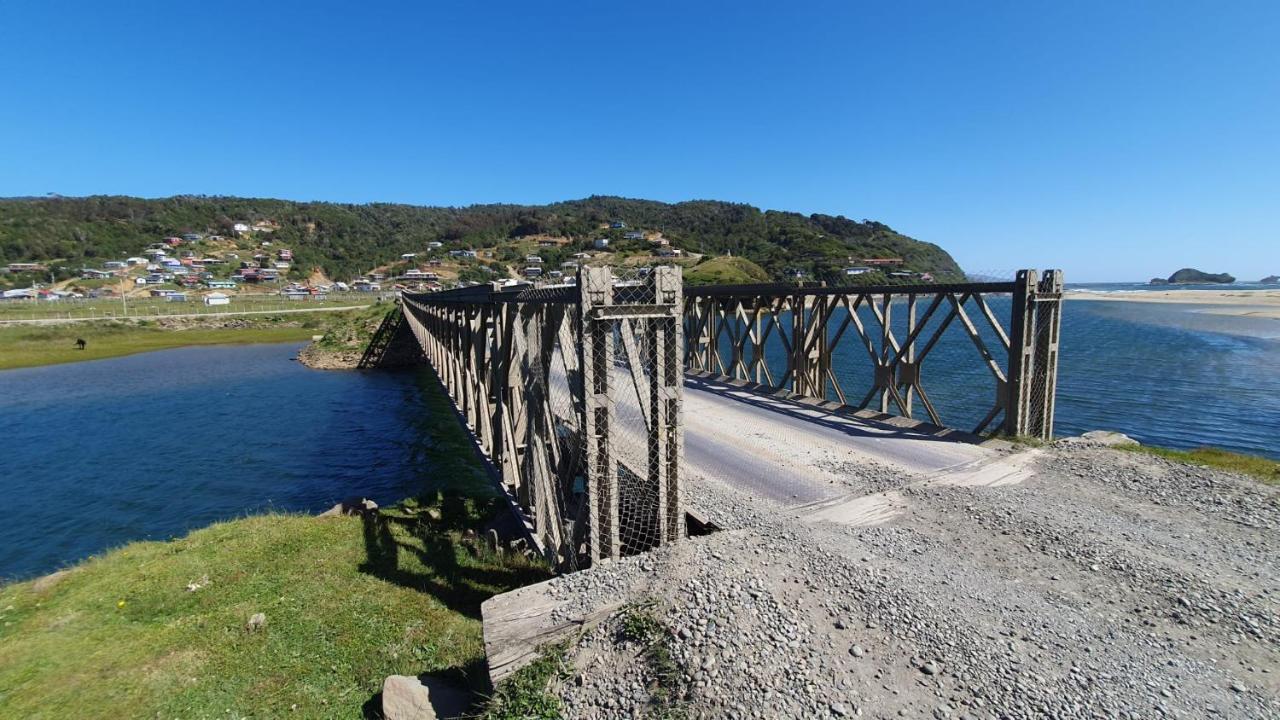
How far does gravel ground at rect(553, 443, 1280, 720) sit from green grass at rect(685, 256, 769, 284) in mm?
69692

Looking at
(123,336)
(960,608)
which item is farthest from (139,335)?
(960,608)

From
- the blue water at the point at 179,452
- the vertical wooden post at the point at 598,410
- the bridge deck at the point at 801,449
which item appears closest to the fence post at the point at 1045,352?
the bridge deck at the point at 801,449

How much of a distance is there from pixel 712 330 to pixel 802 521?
1292 cm

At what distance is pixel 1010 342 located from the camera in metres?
10.2

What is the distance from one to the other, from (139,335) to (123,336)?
1.22 meters

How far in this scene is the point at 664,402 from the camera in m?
6.18

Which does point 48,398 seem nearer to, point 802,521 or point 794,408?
point 794,408

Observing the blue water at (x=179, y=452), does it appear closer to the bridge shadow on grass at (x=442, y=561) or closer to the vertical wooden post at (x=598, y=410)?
the bridge shadow on grass at (x=442, y=561)

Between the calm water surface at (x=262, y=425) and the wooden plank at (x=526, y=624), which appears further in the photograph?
the calm water surface at (x=262, y=425)

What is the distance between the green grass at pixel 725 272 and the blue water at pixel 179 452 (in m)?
53.8

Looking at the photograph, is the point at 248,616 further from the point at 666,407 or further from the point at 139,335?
the point at 139,335

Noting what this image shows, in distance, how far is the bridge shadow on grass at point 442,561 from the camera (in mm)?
7910

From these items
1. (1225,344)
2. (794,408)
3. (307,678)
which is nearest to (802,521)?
(307,678)

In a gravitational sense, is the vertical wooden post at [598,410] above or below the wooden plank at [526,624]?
above
